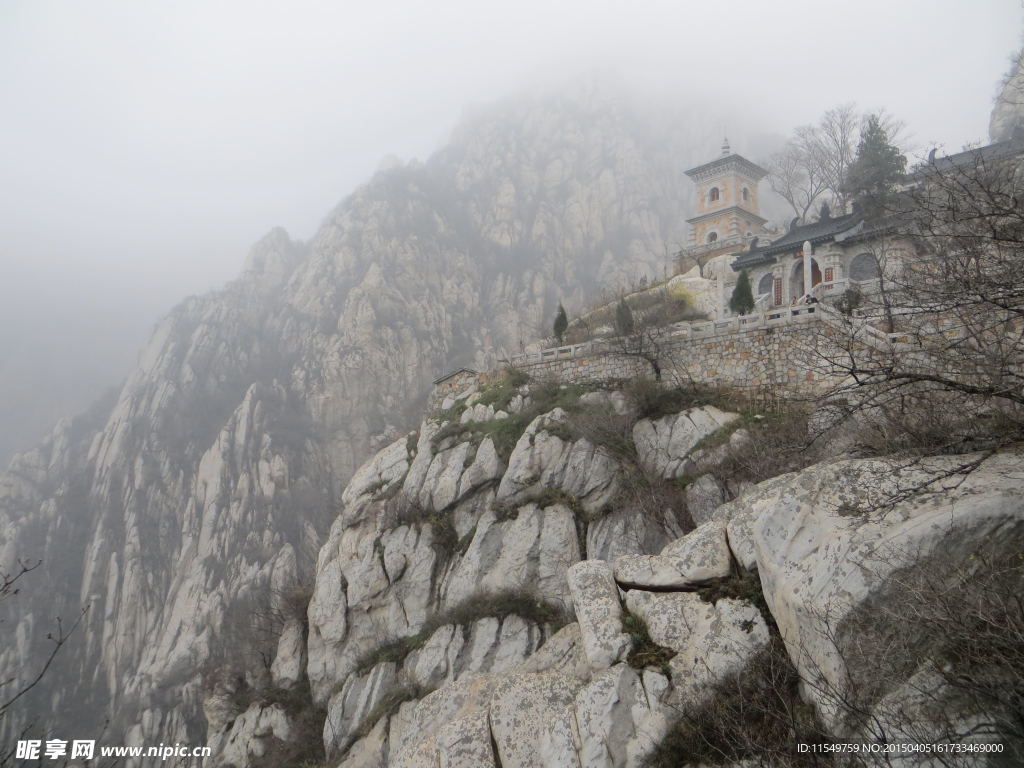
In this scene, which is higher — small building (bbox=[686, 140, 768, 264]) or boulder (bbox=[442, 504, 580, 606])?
small building (bbox=[686, 140, 768, 264])

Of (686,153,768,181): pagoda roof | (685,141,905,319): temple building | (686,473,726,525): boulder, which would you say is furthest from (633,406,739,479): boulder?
(686,153,768,181): pagoda roof

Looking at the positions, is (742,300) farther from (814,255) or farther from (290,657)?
(290,657)

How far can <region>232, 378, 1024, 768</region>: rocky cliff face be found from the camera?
7.73 metres

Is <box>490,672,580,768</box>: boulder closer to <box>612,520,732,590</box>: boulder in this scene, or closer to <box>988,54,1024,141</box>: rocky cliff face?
<box>612,520,732,590</box>: boulder

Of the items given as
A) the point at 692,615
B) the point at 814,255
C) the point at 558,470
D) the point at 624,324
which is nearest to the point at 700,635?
the point at 692,615

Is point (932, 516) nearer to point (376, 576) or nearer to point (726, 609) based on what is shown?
point (726, 609)

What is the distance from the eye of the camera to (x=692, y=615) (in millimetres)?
10719

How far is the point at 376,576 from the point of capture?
27.4 meters

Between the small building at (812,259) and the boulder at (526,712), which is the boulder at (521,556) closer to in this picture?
the boulder at (526,712)

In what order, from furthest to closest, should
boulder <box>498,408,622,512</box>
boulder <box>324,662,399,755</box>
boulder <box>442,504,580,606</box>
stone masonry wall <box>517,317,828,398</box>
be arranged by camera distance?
boulder <box>498,408,622,512</box> → stone masonry wall <box>517,317,828,398</box> → boulder <box>324,662,399,755</box> → boulder <box>442,504,580,606</box>

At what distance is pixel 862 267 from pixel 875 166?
9905 millimetres

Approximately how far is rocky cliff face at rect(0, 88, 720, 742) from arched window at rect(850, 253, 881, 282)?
28.6 m

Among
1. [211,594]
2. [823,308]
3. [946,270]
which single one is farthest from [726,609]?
[211,594]

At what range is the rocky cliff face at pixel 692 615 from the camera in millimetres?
7727
